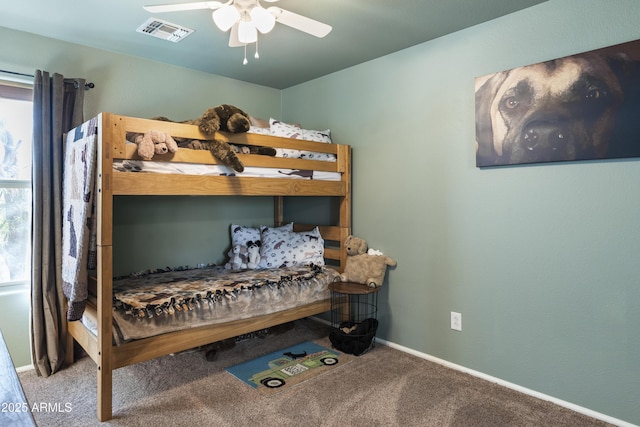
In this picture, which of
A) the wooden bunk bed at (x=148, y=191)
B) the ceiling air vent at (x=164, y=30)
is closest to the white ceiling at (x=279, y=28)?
the ceiling air vent at (x=164, y=30)

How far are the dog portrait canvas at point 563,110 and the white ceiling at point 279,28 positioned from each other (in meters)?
0.45

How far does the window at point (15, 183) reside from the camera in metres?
2.54

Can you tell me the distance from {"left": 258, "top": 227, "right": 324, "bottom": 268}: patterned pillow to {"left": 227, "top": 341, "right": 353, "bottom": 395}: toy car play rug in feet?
2.25

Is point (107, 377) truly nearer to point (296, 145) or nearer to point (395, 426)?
point (395, 426)

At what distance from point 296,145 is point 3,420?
7.52 feet

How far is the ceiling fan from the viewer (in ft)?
5.48

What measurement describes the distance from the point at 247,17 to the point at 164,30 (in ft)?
3.01

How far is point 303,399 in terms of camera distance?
215cm

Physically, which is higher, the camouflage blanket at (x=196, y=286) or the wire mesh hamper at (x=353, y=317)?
the camouflage blanket at (x=196, y=286)

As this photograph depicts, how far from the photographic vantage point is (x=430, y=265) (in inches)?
106

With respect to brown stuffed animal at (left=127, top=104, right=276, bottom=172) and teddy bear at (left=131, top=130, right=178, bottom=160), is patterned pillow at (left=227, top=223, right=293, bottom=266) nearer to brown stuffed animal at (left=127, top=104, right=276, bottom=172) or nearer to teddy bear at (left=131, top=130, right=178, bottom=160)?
brown stuffed animal at (left=127, top=104, right=276, bottom=172)

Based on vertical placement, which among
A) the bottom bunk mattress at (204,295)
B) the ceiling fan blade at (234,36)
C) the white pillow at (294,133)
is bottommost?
the bottom bunk mattress at (204,295)

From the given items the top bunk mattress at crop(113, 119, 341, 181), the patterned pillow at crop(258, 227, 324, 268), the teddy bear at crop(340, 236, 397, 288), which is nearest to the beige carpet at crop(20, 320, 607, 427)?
the teddy bear at crop(340, 236, 397, 288)

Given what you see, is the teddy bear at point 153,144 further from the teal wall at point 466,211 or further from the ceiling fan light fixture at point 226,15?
the teal wall at point 466,211
